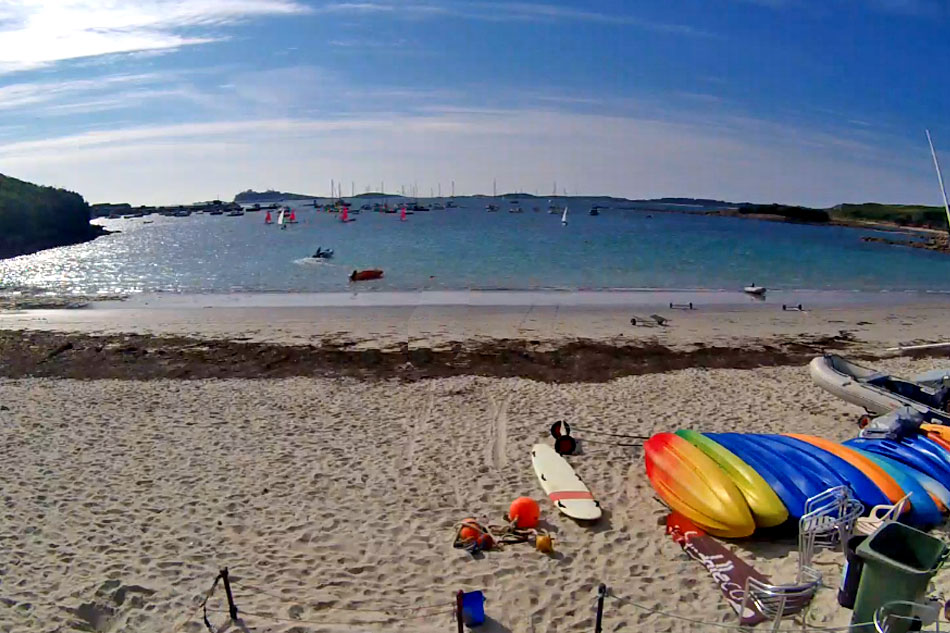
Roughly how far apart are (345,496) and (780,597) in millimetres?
4505

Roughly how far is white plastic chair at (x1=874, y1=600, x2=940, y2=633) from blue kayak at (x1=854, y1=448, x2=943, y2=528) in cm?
267

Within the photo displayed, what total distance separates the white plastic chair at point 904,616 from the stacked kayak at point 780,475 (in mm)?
2185

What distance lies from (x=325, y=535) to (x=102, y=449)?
4.12m

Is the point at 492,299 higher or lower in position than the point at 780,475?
higher

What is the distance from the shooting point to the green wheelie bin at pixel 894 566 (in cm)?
380

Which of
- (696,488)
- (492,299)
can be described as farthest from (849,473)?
(492,299)

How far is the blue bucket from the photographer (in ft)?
16.5

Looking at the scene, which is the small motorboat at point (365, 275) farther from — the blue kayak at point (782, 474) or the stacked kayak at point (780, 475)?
the blue kayak at point (782, 474)

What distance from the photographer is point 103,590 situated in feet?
18.0

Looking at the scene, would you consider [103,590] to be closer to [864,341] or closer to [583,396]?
[583,396]

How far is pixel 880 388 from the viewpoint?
9.94 meters

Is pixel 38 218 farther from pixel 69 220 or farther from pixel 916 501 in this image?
pixel 916 501

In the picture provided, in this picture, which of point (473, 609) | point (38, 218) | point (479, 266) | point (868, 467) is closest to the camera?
point (473, 609)

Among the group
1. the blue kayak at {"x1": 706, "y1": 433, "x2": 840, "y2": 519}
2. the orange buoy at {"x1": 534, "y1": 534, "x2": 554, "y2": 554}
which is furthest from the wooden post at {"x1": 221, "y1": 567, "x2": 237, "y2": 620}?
the blue kayak at {"x1": 706, "y1": 433, "x2": 840, "y2": 519}
